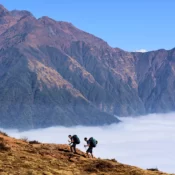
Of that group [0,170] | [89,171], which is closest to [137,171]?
[89,171]

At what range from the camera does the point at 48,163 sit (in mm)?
33406

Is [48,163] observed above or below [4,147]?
below

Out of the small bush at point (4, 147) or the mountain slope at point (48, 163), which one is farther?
the small bush at point (4, 147)

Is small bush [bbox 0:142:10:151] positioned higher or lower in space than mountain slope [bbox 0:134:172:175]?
higher

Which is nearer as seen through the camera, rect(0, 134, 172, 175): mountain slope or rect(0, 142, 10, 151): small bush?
rect(0, 134, 172, 175): mountain slope

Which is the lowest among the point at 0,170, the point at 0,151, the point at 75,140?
the point at 0,170

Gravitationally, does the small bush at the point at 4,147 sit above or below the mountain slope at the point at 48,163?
above

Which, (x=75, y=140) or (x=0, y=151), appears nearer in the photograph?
(x=0, y=151)

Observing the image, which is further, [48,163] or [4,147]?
[4,147]

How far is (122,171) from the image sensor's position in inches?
1308

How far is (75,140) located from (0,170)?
12.3 meters

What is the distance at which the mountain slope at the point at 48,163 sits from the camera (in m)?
31.0

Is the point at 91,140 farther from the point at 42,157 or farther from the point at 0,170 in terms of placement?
the point at 0,170

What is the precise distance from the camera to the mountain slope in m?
31.0
